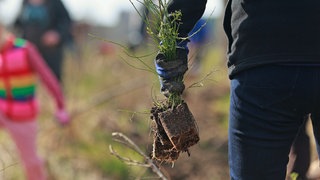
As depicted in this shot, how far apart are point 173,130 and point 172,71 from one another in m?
0.23

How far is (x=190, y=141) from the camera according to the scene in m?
2.69

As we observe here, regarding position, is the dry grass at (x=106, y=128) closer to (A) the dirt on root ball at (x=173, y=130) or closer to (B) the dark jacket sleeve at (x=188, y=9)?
(A) the dirt on root ball at (x=173, y=130)

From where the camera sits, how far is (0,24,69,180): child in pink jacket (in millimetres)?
5309

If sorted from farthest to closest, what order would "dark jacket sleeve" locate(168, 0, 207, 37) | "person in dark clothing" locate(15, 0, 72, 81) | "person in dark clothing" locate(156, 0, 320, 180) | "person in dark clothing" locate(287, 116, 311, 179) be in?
"person in dark clothing" locate(15, 0, 72, 81) < "person in dark clothing" locate(287, 116, 311, 179) < "dark jacket sleeve" locate(168, 0, 207, 37) < "person in dark clothing" locate(156, 0, 320, 180)

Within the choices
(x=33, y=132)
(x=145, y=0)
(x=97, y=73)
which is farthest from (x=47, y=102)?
(x=145, y=0)

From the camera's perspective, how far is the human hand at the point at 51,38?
25.8 feet

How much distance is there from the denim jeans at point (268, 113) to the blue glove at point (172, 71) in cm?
23

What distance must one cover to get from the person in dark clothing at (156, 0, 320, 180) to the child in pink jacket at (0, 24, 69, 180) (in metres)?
3.04

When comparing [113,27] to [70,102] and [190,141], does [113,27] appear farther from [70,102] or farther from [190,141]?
[190,141]

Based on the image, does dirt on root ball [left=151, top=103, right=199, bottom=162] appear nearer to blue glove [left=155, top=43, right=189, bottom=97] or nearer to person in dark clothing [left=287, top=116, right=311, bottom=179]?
blue glove [left=155, top=43, right=189, bottom=97]

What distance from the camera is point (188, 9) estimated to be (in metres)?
2.60

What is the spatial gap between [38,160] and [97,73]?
600 cm

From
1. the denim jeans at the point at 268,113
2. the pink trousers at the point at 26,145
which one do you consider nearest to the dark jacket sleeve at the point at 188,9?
the denim jeans at the point at 268,113

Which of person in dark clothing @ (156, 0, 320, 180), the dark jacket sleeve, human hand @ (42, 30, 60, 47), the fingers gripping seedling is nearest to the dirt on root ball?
the fingers gripping seedling
